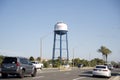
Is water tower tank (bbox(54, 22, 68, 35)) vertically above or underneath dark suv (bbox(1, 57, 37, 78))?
above

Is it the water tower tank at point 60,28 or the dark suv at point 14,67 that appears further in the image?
the water tower tank at point 60,28

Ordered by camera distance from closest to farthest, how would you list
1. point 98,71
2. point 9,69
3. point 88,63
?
Result: point 9,69 < point 98,71 < point 88,63

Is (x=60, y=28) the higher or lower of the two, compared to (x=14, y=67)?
higher

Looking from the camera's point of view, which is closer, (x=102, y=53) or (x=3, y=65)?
(x=3, y=65)

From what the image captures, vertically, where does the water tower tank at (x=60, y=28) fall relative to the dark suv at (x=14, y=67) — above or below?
above

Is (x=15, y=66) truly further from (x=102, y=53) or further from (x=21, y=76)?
(x=102, y=53)

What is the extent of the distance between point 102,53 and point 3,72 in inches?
4217

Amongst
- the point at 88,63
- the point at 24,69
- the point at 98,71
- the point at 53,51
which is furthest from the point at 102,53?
the point at 24,69

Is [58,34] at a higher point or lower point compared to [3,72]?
higher

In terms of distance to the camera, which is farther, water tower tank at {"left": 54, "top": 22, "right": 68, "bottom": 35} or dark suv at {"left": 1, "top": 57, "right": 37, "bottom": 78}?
water tower tank at {"left": 54, "top": 22, "right": 68, "bottom": 35}

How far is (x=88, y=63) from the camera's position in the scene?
119 meters

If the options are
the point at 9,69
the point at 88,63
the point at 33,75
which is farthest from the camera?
the point at 88,63

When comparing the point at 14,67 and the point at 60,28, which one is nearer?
the point at 14,67

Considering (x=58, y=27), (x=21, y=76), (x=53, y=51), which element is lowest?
(x=21, y=76)
